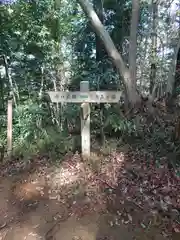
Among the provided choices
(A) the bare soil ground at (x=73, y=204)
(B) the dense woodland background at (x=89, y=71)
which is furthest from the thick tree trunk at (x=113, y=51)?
(A) the bare soil ground at (x=73, y=204)

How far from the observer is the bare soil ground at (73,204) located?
2.93 meters

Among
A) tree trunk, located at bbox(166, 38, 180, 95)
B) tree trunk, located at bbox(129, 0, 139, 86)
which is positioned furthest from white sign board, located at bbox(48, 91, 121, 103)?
tree trunk, located at bbox(166, 38, 180, 95)

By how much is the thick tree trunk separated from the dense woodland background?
0.02 m

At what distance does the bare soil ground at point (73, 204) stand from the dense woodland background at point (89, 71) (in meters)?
0.52

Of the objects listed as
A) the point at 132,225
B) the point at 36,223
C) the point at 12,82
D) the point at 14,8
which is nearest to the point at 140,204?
the point at 132,225

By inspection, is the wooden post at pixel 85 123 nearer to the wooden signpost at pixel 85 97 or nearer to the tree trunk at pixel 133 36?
the wooden signpost at pixel 85 97

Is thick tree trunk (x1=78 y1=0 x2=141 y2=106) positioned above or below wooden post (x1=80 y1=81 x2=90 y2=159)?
above

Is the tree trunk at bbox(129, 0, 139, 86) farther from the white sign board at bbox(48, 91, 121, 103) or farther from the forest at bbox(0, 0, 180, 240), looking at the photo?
the white sign board at bbox(48, 91, 121, 103)

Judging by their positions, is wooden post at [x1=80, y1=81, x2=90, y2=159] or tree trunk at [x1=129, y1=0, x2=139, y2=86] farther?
tree trunk at [x1=129, y1=0, x2=139, y2=86]

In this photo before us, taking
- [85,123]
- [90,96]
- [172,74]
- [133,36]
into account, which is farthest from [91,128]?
[172,74]

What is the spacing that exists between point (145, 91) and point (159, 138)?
3137 mm

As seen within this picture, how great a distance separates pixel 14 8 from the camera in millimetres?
6355

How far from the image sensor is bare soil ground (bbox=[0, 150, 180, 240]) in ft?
9.61

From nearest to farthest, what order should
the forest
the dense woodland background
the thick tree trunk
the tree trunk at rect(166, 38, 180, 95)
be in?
the forest, the dense woodland background, the thick tree trunk, the tree trunk at rect(166, 38, 180, 95)
